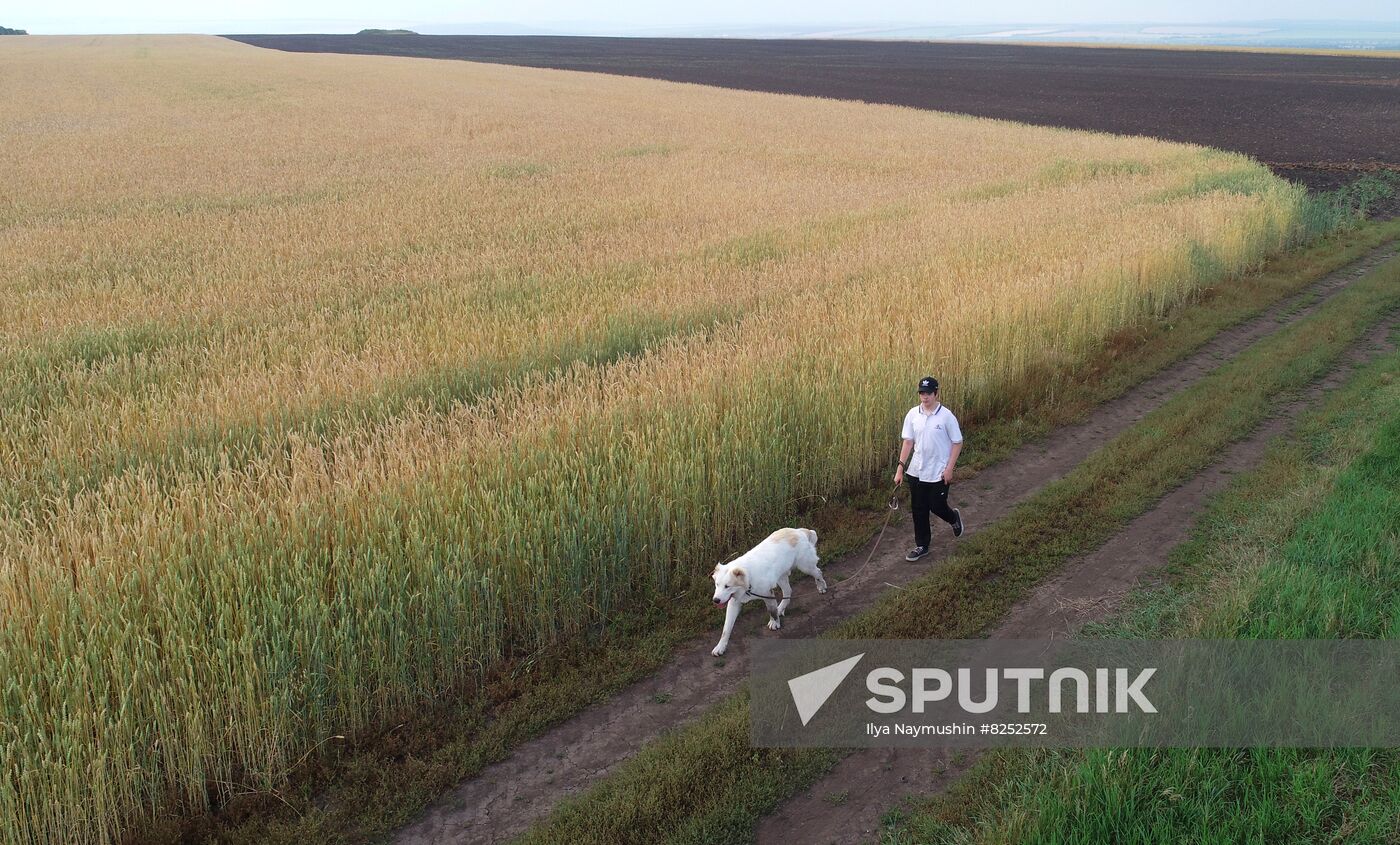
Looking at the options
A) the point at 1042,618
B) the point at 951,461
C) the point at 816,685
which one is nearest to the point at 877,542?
the point at 951,461

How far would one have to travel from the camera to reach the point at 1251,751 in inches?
201

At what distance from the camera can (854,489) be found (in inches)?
382

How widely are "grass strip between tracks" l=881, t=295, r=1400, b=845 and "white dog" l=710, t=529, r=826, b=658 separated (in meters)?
1.93

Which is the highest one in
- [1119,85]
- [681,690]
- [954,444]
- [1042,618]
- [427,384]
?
[1119,85]

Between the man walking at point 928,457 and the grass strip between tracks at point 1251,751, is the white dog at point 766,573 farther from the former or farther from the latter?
the grass strip between tracks at point 1251,751

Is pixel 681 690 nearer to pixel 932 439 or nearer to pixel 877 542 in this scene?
pixel 877 542

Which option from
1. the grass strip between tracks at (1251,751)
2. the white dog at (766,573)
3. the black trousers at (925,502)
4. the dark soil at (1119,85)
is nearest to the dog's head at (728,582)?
the white dog at (766,573)

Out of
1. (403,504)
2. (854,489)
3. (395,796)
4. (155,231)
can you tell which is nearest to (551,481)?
(403,504)

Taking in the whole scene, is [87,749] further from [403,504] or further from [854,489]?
[854,489]

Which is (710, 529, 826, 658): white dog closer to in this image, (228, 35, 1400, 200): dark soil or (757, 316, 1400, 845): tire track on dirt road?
(757, 316, 1400, 845): tire track on dirt road

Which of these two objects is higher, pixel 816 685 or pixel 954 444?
pixel 954 444

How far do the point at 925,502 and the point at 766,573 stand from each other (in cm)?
210

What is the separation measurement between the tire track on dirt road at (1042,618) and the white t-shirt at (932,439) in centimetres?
133

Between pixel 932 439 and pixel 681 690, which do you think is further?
pixel 932 439
